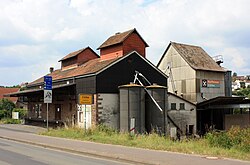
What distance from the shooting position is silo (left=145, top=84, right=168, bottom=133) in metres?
36.8

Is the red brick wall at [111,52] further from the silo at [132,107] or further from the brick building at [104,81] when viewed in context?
the silo at [132,107]

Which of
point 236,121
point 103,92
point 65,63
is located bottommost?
point 236,121

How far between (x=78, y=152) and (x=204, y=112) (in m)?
35.9

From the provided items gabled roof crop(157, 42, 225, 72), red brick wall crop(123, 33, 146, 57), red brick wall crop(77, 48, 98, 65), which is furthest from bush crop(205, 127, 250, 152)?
gabled roof crop(157, 42, 225, 72)

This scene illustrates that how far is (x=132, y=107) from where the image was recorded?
3606 cm

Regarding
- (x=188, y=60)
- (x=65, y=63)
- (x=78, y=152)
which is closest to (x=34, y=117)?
(x=65, y=63)

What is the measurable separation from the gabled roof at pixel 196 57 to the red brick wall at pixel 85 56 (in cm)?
1398

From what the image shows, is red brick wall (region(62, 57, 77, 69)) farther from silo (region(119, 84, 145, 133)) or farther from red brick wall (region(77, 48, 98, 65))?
silo (region(119, 84, 145, 133))

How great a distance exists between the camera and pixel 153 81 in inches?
1615

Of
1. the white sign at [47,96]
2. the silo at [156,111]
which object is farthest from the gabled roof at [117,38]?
the white sign at [47,96]

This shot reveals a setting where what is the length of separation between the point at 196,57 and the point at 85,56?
58.1 feet

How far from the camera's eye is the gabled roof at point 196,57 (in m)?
53.4

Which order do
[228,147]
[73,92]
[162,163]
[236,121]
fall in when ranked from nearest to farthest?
[162,163]
[228,147]
[73,92]
[236,121]

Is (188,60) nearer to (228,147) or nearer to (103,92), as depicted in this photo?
(103,92)
